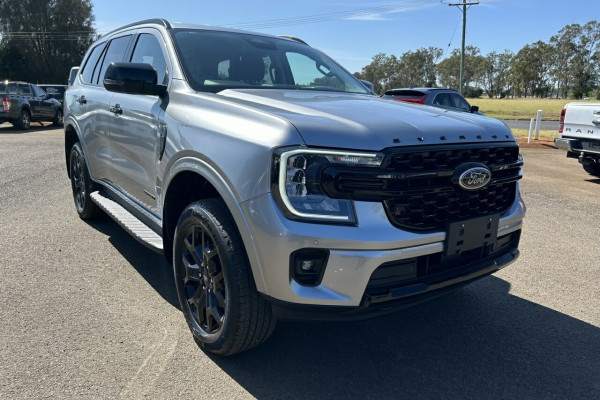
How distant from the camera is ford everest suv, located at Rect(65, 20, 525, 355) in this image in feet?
7.47

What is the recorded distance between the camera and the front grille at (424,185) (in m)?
2.29

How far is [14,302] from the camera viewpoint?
11.6 ft

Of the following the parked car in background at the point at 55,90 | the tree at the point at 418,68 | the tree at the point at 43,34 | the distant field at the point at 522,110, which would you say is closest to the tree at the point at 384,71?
the tree at the point at 418,68

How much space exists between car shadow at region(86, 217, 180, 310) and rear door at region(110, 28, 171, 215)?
26.3 inches

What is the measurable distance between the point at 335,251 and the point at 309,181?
1.13ft

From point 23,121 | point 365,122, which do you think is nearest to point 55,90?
point 23,121

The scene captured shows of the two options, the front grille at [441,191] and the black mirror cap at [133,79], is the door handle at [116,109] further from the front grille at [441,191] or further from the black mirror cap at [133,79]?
the front grille at [441,191]

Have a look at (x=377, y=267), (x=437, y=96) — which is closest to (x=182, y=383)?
(x=377, y=267)

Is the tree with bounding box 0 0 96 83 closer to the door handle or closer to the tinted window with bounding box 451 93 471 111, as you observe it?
the tinted window with bounding box 451 93 471 111

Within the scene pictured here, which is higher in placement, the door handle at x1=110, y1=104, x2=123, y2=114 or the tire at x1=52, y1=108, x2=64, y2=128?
the door handle at x1=110, y1=104, x2=123, y2=114

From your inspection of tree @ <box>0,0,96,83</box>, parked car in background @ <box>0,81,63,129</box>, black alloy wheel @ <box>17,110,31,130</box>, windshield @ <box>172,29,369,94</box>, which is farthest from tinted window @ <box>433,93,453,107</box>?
tree @ <box>0,0,96,83</box>

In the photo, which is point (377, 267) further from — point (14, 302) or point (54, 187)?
point (54, 187)

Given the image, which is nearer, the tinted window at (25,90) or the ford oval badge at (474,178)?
the ford oval badge at (474,178)

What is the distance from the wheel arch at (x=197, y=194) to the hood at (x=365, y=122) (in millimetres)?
456
